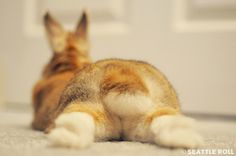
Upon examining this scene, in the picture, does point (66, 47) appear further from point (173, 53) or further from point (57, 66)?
point (173, 53)

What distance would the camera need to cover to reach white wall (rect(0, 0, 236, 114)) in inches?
57.1

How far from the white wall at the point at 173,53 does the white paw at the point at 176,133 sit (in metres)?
0.81

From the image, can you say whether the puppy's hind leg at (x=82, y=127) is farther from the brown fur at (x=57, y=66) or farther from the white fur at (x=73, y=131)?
the brown fur at (x=57, y=66)

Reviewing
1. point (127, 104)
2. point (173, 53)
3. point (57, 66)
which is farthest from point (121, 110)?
point (173, 53)

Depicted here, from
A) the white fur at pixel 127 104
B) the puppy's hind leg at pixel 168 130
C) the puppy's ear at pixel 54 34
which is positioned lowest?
the puppy's hind leg at pixel 168 130

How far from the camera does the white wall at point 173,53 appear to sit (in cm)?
145

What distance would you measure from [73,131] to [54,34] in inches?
30.4

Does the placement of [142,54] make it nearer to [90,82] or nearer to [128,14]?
[128,14]

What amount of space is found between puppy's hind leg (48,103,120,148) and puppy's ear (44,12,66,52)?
0.60m

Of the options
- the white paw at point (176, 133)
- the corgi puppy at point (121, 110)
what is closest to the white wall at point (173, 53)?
the corgi puppy at point (121, 110)

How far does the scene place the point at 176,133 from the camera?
65cm

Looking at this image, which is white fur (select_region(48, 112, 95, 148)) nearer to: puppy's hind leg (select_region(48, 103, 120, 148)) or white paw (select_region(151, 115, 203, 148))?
puppy's hind leg (select_region(48, 103, 120, 148))

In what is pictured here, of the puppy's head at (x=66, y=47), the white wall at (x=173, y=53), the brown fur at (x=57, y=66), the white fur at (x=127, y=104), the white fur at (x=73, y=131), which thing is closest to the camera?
the white fur at (x=73, y=131)

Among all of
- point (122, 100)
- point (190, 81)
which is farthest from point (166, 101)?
point (190, 81)
